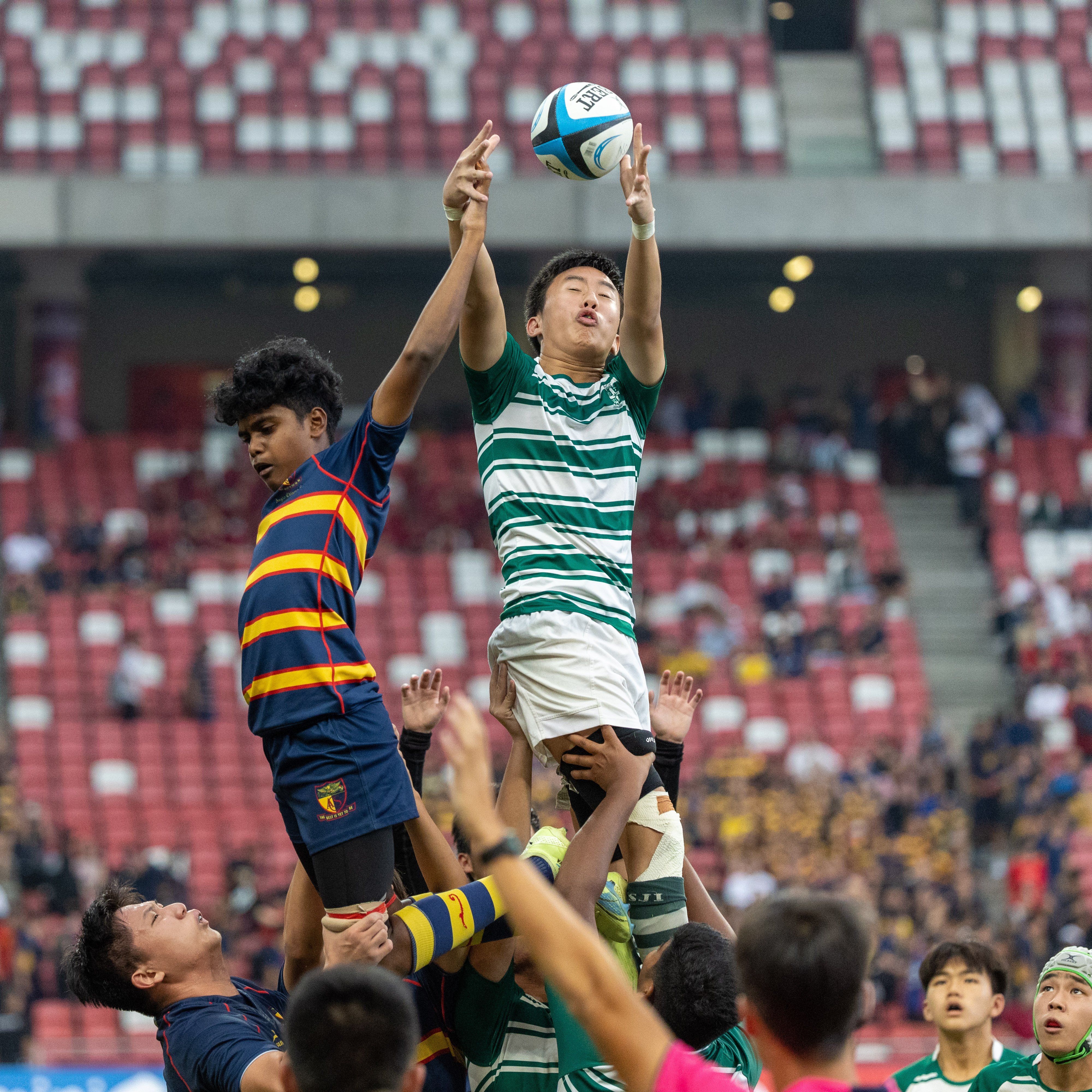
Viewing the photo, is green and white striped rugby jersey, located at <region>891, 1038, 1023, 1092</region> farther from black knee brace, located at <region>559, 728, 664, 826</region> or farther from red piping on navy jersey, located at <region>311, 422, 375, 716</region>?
red piping on navy jersey, located at <region>311, 422, 375, 716</region>

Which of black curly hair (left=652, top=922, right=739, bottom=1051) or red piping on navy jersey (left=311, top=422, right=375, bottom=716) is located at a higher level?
red piping on navy jersey (left=311, top=422, right=375, bottom=716)

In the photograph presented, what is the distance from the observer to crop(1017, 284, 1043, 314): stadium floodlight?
2189 cm

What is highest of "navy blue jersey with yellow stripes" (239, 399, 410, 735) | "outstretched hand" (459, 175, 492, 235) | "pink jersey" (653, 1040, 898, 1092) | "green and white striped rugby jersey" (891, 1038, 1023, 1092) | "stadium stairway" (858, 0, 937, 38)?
"stadium stairway" (858, 0, 937, 38)

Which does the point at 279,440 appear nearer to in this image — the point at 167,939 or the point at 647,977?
the point at 167,939

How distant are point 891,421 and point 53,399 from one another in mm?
10342

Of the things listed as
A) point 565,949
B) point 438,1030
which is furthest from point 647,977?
point 565,949

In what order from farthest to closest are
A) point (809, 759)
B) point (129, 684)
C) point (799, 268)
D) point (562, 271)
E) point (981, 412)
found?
point (799, 268)
point (981, 412)
point (129, 684)
point (809, 759)
point (562, 271)

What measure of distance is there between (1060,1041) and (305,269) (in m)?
17.4

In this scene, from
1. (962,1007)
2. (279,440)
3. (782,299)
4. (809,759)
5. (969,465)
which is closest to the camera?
(279,440)

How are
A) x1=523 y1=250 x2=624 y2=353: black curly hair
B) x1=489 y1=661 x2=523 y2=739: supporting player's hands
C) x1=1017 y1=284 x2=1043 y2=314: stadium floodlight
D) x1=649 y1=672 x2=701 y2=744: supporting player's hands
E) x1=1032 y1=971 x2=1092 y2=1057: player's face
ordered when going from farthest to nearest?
x1=1017 y1=284 x2=1043 y2=314: stadium floodlight → x1=649 y1=672 x2=701 y2=744: supporting player's hands → x1=1032 y1=971 x2=1092 y2=1057: player's face → x1=523 y1=250 x2=624 y2=353: black curly hair → x1=489 y1=661 x2=523 y2=739: supporting player's hands

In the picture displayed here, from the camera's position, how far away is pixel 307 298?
22.4 meters

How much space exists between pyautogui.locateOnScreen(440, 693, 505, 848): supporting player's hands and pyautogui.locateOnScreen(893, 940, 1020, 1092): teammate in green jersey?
340 cm

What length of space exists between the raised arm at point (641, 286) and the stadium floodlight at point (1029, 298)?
59.6 feet

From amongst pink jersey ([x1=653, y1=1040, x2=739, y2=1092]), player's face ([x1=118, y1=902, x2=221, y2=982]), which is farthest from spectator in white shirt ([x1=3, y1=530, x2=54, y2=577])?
pink jersey ([x1=653, y1=1040, x2=739, y2=1092])
